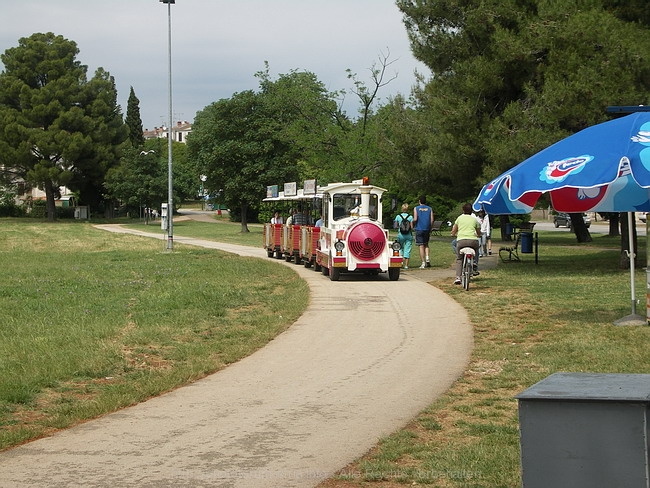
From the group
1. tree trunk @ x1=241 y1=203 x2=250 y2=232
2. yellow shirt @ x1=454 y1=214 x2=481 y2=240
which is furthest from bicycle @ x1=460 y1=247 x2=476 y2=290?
tree trunk @ x1=241 y1=203 x2=250 y2=232

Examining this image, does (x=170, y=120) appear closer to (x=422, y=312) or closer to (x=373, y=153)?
(x=373, y=153)

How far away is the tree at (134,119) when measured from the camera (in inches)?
4700

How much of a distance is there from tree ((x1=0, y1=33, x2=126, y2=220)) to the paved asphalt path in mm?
73462

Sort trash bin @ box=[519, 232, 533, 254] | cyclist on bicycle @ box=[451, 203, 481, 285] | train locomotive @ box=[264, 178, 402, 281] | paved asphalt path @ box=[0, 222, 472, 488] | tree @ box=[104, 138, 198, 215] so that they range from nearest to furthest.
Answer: paved asphalt path @ box=[0, 222, 472, 488] < cyclist on bicycle @ box=[451, 203, 481, 285] < train locomotive @ box=[264, 178, 402, 281] < trash bin @ box=[519, 232, 533, 254] < tree @ box=[104, 138, 198, 215]

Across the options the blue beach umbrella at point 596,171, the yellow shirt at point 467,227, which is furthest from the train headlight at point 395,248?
the blue beach umbrella at point 596,171

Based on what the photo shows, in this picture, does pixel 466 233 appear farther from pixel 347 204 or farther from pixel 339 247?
pixel 347 204

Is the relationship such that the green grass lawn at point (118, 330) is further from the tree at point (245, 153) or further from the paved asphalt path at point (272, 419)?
the tree at point (245, 153)

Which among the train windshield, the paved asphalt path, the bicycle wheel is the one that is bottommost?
the paved asphalt path

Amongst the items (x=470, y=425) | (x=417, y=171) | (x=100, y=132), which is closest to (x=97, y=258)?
(x=417, y=171)

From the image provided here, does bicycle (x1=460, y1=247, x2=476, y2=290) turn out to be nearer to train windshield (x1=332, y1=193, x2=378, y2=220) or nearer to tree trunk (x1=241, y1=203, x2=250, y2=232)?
train windshield (x1=332, y1=193, x2=378, y2=220)

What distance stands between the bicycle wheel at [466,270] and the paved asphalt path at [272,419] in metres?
5.74

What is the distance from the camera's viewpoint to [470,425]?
24.7 feet

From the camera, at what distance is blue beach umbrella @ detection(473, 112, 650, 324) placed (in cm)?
1120

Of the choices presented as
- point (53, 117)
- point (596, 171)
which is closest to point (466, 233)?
point (596, 171)
